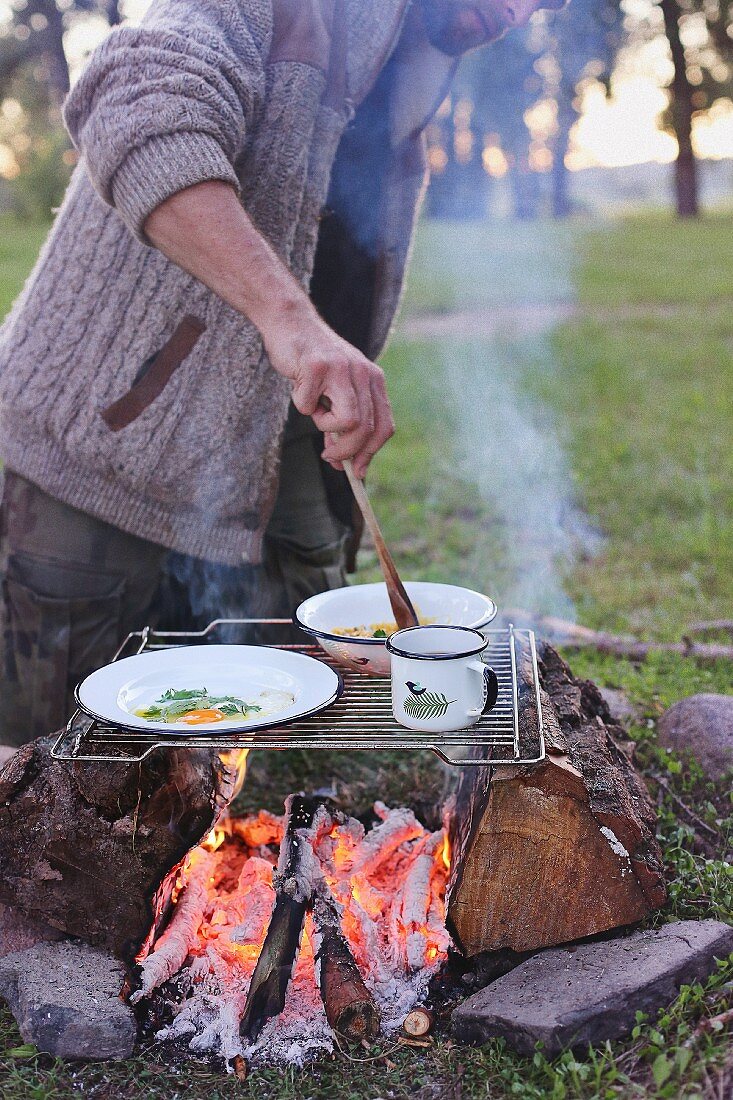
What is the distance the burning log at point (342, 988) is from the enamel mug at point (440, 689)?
56cm

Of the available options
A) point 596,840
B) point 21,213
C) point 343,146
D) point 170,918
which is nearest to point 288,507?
point 343,146

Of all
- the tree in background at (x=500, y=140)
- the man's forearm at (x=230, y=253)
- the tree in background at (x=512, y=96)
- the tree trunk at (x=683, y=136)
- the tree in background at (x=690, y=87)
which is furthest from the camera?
the tree trunk at (x=683, y=136)

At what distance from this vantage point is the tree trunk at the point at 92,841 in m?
2.14

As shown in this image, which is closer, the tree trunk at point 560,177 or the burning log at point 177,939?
the burning log at point 177,939

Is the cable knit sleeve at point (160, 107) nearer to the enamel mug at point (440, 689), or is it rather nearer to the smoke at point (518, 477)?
the enamel mug at point (440, 689)

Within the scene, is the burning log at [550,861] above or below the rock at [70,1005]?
above

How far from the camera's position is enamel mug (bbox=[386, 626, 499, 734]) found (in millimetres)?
1893

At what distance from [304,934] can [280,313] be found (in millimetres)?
1308

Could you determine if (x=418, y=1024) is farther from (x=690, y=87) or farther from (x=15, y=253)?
(x=690, y=87)

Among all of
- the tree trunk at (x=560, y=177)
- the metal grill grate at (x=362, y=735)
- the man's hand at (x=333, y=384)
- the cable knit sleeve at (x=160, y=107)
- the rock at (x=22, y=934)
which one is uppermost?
the tree trunk at (x=560, y=177)

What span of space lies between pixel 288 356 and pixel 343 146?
114 centimetres

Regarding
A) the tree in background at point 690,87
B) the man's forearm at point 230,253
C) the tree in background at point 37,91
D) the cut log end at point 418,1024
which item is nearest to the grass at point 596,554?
the cut log end at point 418,1024

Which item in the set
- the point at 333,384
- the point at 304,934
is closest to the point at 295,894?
the point at 304,934

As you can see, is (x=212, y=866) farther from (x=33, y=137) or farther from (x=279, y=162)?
(x=33, y=137)
